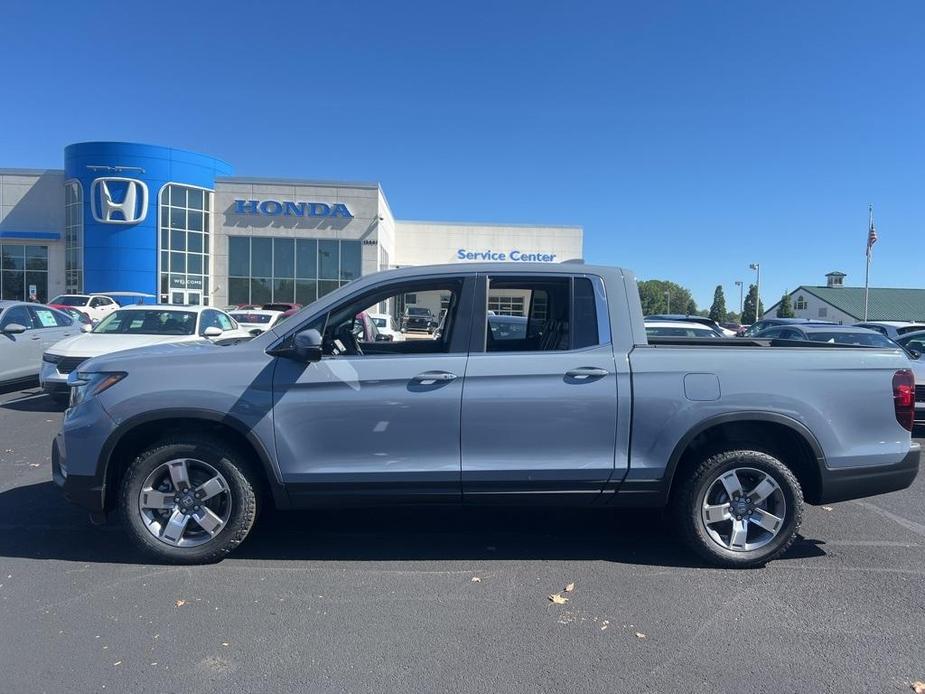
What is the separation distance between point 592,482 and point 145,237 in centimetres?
3671

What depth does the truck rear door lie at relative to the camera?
13.2ft

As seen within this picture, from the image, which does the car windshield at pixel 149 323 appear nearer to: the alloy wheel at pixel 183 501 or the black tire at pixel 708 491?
the alloy wheel at pixel 183 501

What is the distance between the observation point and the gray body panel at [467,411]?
4.01 metres

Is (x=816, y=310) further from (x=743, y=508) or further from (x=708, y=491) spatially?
(x=708, y=491)

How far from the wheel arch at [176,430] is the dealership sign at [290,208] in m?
34.3

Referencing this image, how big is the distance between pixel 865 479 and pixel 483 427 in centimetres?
252

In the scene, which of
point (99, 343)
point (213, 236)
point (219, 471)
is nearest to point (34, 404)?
point (99, 343)

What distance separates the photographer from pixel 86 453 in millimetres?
4035

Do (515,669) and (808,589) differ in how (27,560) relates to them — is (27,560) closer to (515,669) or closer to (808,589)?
(515,669)

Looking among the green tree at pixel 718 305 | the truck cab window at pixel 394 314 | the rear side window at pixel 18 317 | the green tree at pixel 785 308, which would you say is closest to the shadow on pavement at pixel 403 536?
the truck cab window at pixel 394 314

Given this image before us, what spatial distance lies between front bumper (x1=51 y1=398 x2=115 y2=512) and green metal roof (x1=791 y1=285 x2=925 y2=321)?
78.2 m

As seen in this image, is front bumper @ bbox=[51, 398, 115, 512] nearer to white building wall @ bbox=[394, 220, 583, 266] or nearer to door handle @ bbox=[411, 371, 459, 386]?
door handle @ bbox=[411, 371, 459, 386]

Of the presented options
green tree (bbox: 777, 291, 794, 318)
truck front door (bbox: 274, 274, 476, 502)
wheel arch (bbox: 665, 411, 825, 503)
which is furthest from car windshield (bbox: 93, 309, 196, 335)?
green tree (bbox: 777, 291, 794, 318)

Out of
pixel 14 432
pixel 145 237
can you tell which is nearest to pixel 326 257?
pixel 145 237
